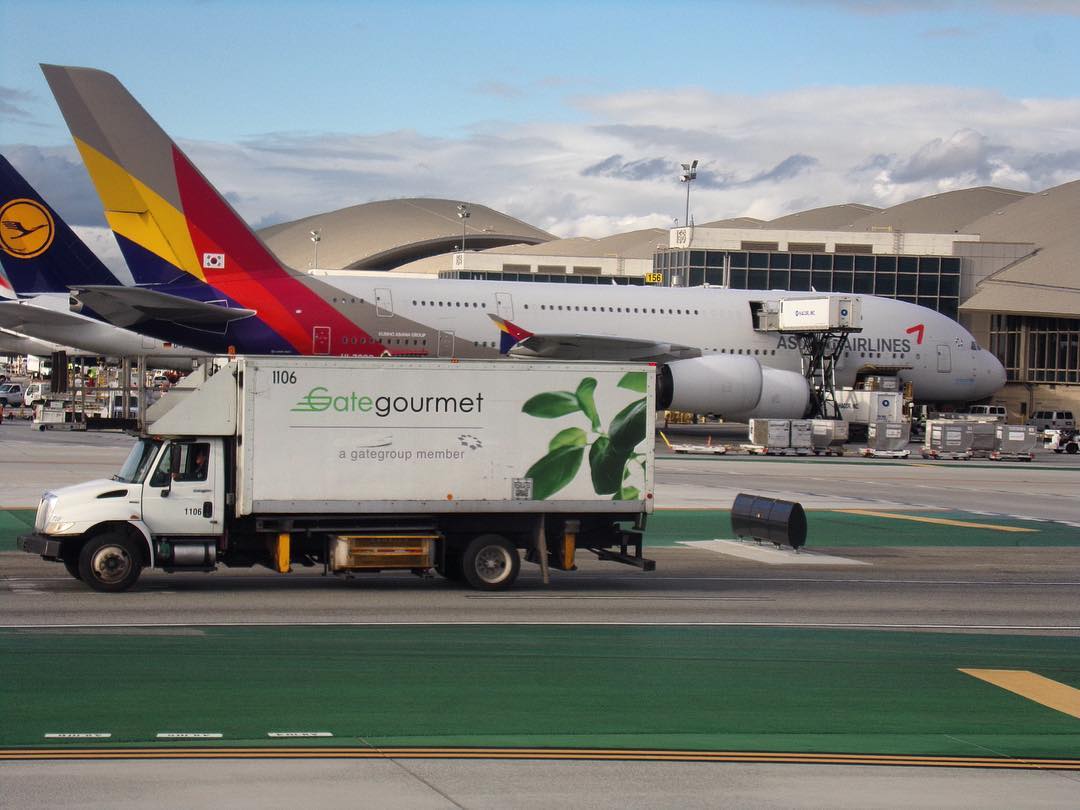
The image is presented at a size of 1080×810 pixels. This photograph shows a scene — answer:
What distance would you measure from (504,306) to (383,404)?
1281 inches

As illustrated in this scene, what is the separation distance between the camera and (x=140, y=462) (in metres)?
18.8

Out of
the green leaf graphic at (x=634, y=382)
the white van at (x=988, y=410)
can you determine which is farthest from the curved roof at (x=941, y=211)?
the green leaf graphic at (x=634, y=382)

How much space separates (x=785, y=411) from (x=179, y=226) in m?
24.1

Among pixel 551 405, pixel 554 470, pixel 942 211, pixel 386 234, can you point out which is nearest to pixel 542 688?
pixel 554 470

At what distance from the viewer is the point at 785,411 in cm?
5334

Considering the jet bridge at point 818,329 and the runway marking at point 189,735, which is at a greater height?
the jet bridge at point 818,329

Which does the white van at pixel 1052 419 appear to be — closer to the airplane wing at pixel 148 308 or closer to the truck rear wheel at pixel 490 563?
the airplane wing at pixel 148 308

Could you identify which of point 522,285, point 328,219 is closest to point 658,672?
point 522,285

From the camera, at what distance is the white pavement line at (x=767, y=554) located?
80.9 ft

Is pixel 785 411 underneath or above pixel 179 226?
underneath

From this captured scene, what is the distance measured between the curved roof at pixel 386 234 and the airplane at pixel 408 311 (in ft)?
336

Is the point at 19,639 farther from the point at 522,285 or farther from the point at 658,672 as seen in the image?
the point at 522,285

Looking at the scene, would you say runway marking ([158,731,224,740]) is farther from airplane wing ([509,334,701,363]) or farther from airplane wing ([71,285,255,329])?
airplane wing ([509,334,701,363])

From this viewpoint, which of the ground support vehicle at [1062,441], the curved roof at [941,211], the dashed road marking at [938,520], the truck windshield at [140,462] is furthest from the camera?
the curved roof at [941,211]
